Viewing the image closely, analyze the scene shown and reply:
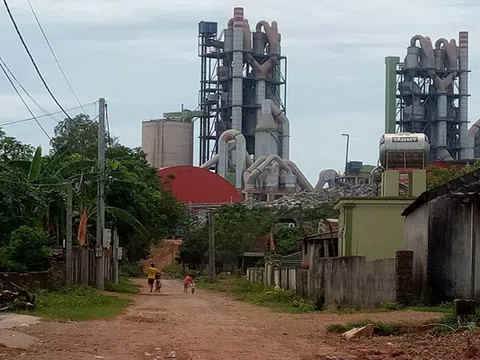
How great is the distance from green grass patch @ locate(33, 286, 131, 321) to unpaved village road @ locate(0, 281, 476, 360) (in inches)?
42.2

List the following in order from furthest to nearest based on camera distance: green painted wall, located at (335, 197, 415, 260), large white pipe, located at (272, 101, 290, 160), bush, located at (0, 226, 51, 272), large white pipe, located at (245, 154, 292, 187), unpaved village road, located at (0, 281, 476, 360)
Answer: large white pipe, located at (272, 101, 290, 160)
large white pipe, located at (245, 154, 292, 187)
green painted wall, located at (335, 197, 415, 260)
bush, located at (0, 226, 51, 272)
unpaved village road, located at (0, 281, 476, 360)

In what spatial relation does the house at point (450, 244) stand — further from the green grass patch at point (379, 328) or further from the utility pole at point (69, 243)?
the utility pole at point (69, 243)

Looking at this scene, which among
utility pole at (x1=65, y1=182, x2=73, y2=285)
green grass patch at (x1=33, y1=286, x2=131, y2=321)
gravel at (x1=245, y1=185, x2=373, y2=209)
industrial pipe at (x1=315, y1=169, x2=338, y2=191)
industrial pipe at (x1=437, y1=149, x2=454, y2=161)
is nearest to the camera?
green grass patch at (x1=33, y1=286, x2=131, y2=321)

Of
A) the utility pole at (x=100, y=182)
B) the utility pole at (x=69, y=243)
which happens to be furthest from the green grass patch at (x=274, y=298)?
the utility pole at (x=69, y=243)

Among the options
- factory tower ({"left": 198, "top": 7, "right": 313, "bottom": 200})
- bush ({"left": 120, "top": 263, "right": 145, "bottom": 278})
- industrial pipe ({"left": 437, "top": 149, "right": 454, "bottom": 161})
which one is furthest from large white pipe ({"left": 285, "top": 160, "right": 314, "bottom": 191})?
bush ({"left": 120, "top": 263, "right": 145, "bottom": 278})

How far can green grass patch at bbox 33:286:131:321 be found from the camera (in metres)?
23.8

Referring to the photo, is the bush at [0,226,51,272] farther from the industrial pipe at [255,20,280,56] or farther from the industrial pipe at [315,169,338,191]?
the industrial pipe at [255,20,280,56]

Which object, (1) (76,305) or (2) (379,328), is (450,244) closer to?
(2) (379,328)

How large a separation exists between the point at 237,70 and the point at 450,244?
99.1m

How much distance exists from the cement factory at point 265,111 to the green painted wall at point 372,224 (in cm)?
7726

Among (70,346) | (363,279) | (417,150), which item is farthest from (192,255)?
(70,346)

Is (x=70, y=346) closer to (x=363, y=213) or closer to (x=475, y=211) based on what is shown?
(x=475, y=211)

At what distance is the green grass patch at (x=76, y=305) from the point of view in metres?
23.8

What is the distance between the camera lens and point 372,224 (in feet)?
114
